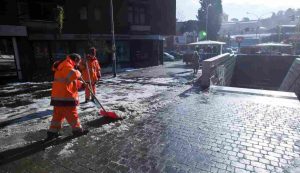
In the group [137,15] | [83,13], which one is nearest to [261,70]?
[137,15]

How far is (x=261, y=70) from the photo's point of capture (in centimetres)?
2542

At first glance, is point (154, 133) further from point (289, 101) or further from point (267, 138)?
point (289, 101)

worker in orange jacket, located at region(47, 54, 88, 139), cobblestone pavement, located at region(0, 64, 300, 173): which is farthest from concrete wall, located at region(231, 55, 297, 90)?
worker in orange jacket, located at region(47, 54, 88, 139)

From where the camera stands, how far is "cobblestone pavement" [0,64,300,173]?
453 cm

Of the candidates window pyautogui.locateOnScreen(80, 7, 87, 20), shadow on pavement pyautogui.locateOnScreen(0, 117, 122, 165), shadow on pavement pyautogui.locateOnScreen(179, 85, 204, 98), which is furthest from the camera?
window pyautogui.locateOnScreen(80, 7, 87, 20)

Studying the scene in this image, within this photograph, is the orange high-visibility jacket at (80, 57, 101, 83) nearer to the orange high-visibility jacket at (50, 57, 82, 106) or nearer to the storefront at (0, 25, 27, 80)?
the orange high-visibility jacket at (50, 57, 82, 106)

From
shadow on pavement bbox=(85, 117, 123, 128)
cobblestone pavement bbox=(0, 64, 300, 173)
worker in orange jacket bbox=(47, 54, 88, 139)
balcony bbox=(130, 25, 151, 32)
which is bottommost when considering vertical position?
cobblestone pavement bbox=(0, 64, 300, 173)

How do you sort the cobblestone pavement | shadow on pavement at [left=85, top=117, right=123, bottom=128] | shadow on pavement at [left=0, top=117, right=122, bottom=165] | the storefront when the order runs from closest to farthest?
the cobblestone pavement → shadow on pavement at [left=0, top=117, right=122, bottom=165] → shadow on pavement at [left=85, top=117, right=123, bottom=128] → the storefront

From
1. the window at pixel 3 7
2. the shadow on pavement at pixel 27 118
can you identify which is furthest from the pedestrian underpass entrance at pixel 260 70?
the shadow on pavement at pixel 27 118

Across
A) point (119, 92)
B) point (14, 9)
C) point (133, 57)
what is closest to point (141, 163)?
Answer: point (119, 92)

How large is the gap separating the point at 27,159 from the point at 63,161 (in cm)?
74

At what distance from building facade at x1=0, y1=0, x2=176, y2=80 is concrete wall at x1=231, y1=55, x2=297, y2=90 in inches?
331

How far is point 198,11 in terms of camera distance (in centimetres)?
5088

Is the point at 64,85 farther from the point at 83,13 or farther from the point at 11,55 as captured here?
the point at 83,13
